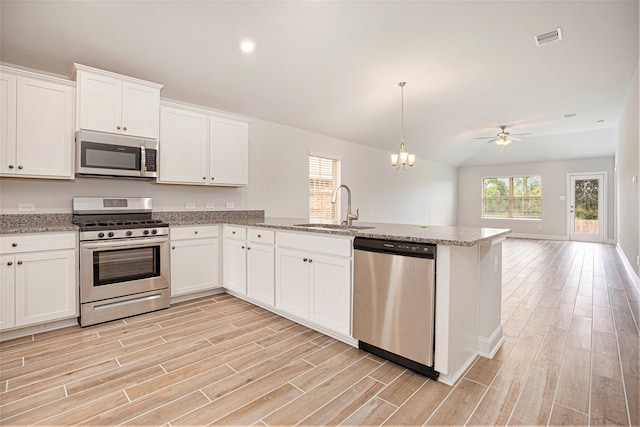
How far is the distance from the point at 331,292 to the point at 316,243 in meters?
0.42

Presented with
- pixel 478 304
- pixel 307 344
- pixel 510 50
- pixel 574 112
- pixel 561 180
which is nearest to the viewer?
pixel 478 304

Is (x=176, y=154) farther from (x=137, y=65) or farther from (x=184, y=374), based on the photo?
(x=184, y=374)

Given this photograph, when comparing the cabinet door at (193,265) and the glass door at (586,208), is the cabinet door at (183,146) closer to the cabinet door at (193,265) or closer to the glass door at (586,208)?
the cabinet door at (193,265)

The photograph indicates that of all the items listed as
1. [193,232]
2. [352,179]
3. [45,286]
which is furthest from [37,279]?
[352,179]

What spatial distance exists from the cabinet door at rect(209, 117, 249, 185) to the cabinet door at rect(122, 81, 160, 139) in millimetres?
680

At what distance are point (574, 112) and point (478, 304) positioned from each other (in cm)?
607

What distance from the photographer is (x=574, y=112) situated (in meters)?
6.27

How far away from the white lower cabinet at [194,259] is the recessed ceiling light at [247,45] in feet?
6.59

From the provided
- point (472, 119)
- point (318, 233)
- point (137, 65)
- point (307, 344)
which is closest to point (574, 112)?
point (472, 119)

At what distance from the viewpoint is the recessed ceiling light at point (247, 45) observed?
3.31 metres

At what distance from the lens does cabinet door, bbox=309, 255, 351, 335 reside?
249cm

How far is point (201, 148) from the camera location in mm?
3867

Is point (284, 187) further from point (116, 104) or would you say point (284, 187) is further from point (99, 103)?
point (99, 103)

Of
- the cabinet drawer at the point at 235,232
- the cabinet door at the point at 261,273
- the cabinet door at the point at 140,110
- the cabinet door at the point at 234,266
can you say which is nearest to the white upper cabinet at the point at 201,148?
the cabinet door at the point at 140,110
